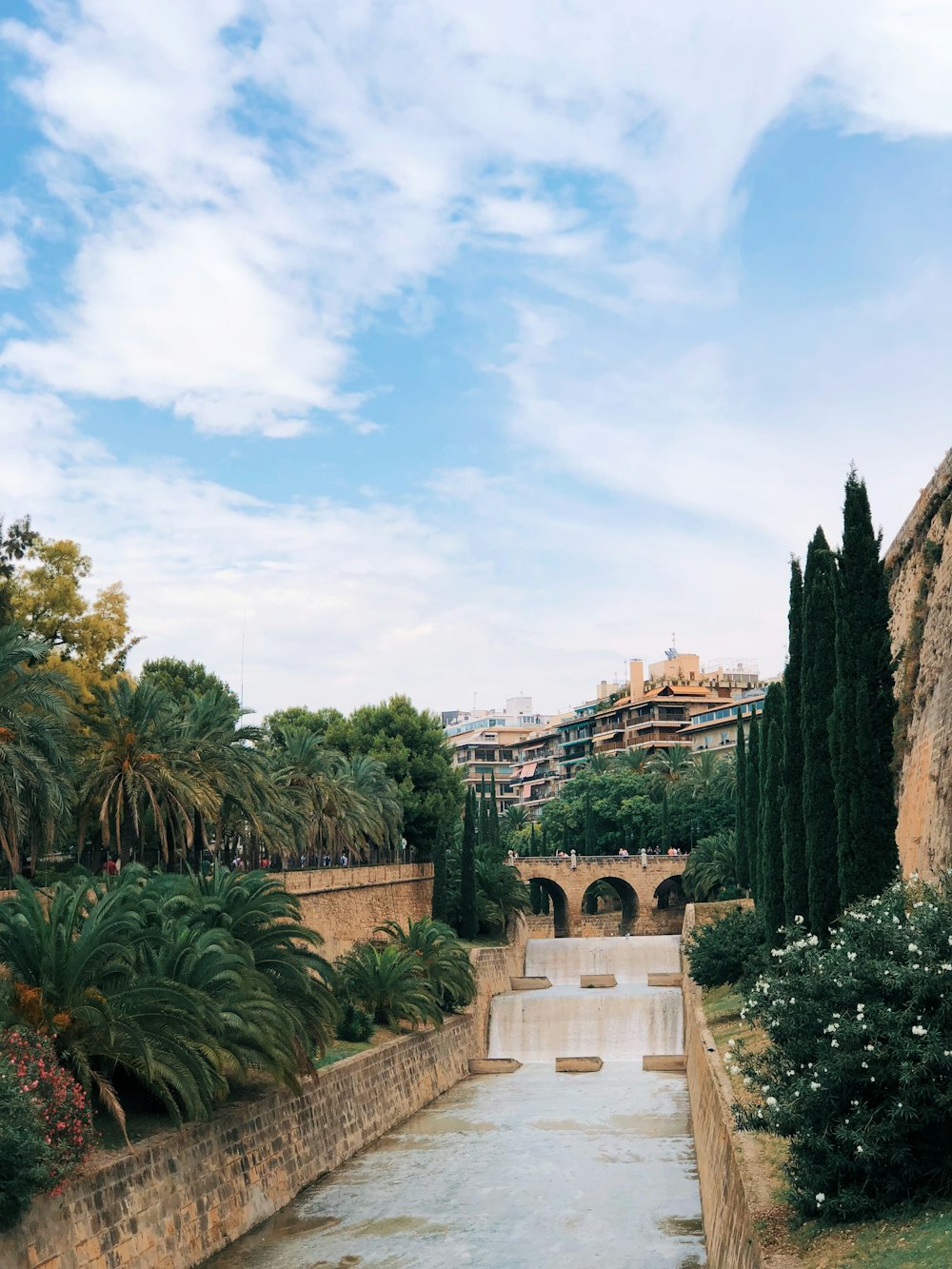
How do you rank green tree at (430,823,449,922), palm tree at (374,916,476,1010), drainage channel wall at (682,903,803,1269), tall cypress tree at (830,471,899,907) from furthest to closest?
1. green tree at (430,823,449,922)
2. palm tree at (374,916,476,1010)
3. tall cypress tree at (830,471,899,907)
4. drainage channel wall at (682,903,803,1269)

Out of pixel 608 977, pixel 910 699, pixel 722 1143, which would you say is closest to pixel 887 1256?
pixel 722 1143

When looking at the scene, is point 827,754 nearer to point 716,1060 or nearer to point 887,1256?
point 716,1060

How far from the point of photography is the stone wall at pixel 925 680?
19703mm

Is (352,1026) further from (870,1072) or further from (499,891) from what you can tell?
(499,891)

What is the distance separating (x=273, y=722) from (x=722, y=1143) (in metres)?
54.8

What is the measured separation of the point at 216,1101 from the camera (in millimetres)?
19219

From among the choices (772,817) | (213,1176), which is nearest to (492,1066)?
(772,817)

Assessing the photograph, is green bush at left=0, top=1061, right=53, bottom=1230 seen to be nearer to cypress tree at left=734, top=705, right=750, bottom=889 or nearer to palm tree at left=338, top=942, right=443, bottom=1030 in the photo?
palm tree at left=338, top=942, right=443, bottom=1030

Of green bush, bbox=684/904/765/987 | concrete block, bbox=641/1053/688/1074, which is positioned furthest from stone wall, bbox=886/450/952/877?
concrete block, bbox=641/1053/688/1074

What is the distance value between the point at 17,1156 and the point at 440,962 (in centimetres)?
2342

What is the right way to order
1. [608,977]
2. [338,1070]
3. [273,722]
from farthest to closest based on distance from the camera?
1. [273,722]
2. [608,977]
3. [338,1070]

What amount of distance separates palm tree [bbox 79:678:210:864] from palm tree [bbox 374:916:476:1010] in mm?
8030

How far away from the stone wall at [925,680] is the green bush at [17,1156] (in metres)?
12.0

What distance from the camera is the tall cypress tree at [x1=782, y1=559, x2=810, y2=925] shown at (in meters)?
23.2
